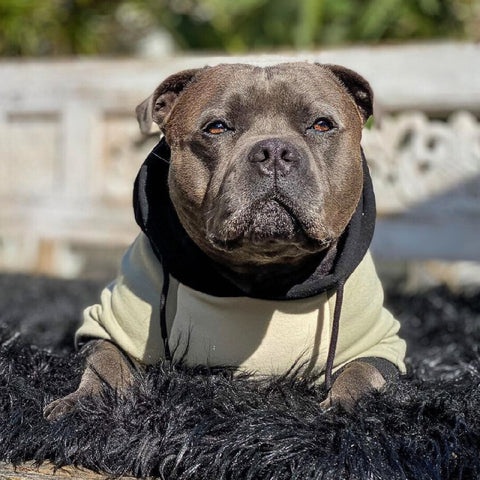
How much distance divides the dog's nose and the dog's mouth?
70 millimetres

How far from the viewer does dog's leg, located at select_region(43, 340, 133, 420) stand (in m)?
2.04

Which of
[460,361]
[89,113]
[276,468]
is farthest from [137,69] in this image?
[276,468]

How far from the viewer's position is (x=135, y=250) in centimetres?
258

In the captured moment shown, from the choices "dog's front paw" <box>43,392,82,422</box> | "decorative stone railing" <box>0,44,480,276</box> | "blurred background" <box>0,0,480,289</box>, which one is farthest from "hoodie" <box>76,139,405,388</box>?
"decorative stone railing" <box>0,44,480,276</box>

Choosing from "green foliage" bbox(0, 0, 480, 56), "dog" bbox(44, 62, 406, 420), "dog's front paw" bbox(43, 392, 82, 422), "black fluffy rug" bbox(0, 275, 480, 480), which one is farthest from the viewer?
"green foliage" bbox(0, 0, 480, 56)

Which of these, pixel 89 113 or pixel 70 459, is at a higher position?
pixel 70 459

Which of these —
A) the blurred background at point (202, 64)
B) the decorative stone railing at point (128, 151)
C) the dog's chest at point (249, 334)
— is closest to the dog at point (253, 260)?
the dog's chest at point (249, 334)

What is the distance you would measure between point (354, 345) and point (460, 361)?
2.49 ft

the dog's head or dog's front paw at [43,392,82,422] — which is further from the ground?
the dog's head

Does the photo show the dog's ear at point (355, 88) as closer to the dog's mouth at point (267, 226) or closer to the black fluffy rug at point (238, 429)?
the dog's mouth at point (267, 226)

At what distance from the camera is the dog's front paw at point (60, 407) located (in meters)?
2.00

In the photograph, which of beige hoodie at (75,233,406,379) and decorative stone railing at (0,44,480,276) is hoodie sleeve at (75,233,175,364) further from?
decorative stone railing at (0,44,480,276)

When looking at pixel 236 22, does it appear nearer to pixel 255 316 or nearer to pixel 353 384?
pixel 255 316

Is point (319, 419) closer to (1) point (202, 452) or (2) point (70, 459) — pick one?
(1) point (202, 452)
